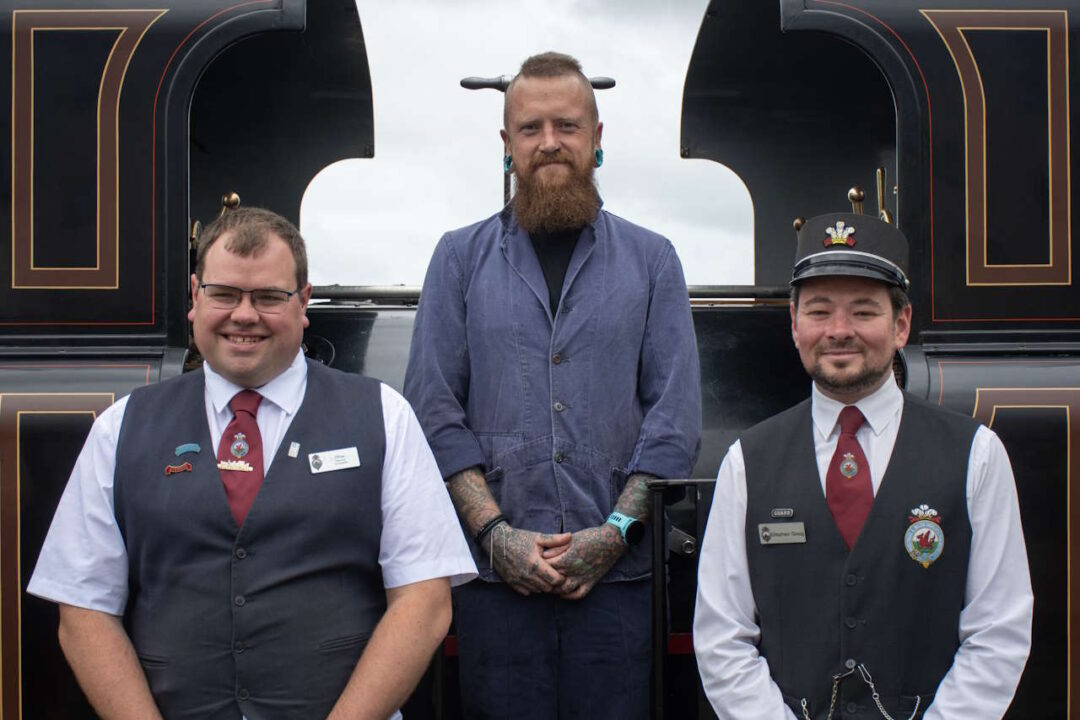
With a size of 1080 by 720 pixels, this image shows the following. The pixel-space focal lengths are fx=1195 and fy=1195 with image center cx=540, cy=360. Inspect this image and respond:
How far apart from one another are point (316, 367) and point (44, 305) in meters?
1.18

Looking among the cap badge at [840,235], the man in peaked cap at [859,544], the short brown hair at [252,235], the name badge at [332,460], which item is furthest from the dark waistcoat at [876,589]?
the short brown hair at [252,235]

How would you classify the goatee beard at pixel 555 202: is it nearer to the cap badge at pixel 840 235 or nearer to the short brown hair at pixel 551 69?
the short brown hair at pixel 551 69

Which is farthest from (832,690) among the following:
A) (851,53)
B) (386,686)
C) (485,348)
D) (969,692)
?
(851,53)

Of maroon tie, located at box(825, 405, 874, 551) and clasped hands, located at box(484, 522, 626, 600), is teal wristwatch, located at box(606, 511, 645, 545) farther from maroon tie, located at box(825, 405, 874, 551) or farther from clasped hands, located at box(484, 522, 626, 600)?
maroon tie, located at box(825, 405, 874, 551)

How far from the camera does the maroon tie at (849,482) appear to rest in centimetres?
232

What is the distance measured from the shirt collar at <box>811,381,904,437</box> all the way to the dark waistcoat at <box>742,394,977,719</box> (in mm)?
56

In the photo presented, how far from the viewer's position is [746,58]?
501cm

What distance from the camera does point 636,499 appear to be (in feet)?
9.11

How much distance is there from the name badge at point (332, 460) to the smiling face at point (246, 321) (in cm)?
21

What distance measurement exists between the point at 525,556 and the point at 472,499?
0.20m

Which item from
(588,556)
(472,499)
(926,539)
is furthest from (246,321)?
(926,539)

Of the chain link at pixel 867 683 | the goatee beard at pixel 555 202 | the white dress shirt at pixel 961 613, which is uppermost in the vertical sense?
the goatee beard at pixel 555 202

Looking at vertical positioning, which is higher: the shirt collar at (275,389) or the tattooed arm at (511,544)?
the shirt collar at (275,389)

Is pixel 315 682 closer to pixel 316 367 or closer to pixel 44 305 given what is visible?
pixel 316 367
